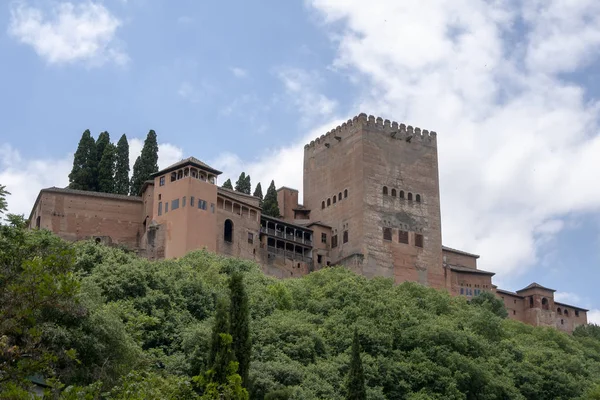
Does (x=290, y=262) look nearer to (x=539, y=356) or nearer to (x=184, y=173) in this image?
(x=184, y=173)

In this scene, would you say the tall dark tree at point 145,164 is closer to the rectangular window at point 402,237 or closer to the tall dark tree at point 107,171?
the tall dark tree at point 107,171

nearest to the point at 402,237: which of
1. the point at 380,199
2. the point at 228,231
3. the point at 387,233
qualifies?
the point at 387,233

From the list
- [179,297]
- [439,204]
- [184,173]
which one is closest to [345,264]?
[439,204]

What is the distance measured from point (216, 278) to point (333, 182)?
21.3 metres

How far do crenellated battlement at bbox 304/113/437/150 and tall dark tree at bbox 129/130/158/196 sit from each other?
12.8 metres

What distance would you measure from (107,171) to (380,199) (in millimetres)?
17389

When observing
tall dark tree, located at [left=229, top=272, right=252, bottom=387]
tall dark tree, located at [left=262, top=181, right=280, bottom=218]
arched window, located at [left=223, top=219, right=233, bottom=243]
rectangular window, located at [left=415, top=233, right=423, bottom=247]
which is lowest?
tall dark tree, located at [left=229, top=272, right=252, bottom=387]

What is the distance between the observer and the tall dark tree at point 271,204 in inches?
2422

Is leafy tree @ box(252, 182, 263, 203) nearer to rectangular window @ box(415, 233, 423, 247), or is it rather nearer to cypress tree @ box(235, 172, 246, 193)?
cypress tree @ box(235, 172, 246, 193)

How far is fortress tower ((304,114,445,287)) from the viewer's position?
5809 cm

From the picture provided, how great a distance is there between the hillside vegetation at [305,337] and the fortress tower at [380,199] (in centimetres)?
793

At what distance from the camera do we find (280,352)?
34156mm

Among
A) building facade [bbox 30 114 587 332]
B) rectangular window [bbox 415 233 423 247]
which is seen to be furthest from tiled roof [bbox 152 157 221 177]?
rectangular window [bbox 415 233 423 247]

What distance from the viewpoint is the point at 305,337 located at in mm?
35750
